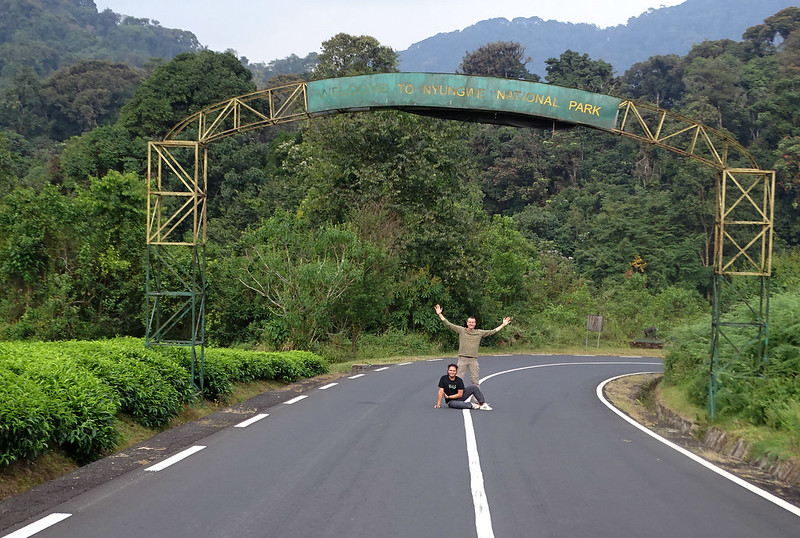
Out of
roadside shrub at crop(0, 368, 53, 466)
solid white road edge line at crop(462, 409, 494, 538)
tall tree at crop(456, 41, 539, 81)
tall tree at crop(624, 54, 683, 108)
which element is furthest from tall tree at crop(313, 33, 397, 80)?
roadside shrub at crop(0, 368, 53, 466)

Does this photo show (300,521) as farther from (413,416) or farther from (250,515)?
(413,416)

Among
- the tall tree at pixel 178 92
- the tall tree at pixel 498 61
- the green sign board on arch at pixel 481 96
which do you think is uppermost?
the tall tree at pixel 498 61

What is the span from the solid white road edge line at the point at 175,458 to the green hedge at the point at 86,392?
0.82 meters

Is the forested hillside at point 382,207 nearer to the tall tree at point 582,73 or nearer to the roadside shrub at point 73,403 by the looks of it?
the tall tree at point 582,73

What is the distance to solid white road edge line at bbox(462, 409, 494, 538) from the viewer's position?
606cm

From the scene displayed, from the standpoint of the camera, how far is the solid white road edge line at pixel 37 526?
554 cm

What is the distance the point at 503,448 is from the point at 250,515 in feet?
15.2

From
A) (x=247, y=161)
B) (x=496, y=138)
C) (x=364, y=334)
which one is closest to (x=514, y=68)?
(x=496, y=138)

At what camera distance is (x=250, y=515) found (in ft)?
20.5

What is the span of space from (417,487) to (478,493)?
0.61 m

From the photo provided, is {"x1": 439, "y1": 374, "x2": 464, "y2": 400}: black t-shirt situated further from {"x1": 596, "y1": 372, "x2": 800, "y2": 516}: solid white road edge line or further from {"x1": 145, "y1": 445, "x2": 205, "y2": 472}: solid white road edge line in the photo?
{"x1": 145, "y1": 445, "x2": 205, "y2": 472}: solid white road edge line

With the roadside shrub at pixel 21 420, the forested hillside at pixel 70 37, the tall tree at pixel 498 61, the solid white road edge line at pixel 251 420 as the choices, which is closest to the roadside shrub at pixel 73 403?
the roadside shrub at pixel 21 420

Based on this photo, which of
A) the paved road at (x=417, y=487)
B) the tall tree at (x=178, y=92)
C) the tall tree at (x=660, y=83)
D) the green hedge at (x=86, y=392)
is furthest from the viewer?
the tall tree at (x=660, y=83)

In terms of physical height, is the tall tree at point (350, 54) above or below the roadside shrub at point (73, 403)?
above
